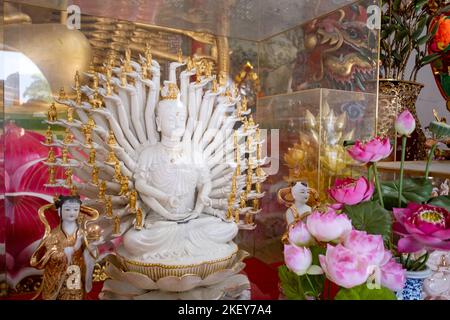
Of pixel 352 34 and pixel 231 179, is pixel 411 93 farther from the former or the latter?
pixel 231 179

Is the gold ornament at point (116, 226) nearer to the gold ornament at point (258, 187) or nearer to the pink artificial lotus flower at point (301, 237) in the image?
the gold ornament at point (258, 187)

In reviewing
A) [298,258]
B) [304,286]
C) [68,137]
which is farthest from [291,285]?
[68,137]

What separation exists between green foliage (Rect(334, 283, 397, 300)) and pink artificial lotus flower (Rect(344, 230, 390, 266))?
0.14 ft

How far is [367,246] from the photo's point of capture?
1.64 feet

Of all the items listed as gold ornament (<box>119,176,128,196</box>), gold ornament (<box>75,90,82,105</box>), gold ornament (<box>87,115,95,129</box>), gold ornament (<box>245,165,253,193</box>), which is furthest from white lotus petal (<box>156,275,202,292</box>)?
gold ornament (<box>75,90,82,105</box>)

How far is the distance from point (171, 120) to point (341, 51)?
669mm

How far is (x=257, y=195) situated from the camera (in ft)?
4.60

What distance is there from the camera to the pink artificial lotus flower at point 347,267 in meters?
0.49

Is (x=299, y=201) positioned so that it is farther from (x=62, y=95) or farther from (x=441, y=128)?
(x=62, y=95)

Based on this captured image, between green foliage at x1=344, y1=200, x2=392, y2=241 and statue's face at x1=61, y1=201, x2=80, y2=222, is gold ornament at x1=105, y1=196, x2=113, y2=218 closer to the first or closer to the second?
statue's face at x1=61, y1=201, x2=80, y2=222

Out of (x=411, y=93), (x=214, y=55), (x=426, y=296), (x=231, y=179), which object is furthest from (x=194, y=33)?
(x=426, y=296)

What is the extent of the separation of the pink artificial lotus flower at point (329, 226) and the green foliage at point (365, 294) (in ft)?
0.24

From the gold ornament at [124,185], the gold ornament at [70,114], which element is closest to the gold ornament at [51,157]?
the gold ornament at [70,114]

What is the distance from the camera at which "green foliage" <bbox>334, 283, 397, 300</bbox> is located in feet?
1.73
